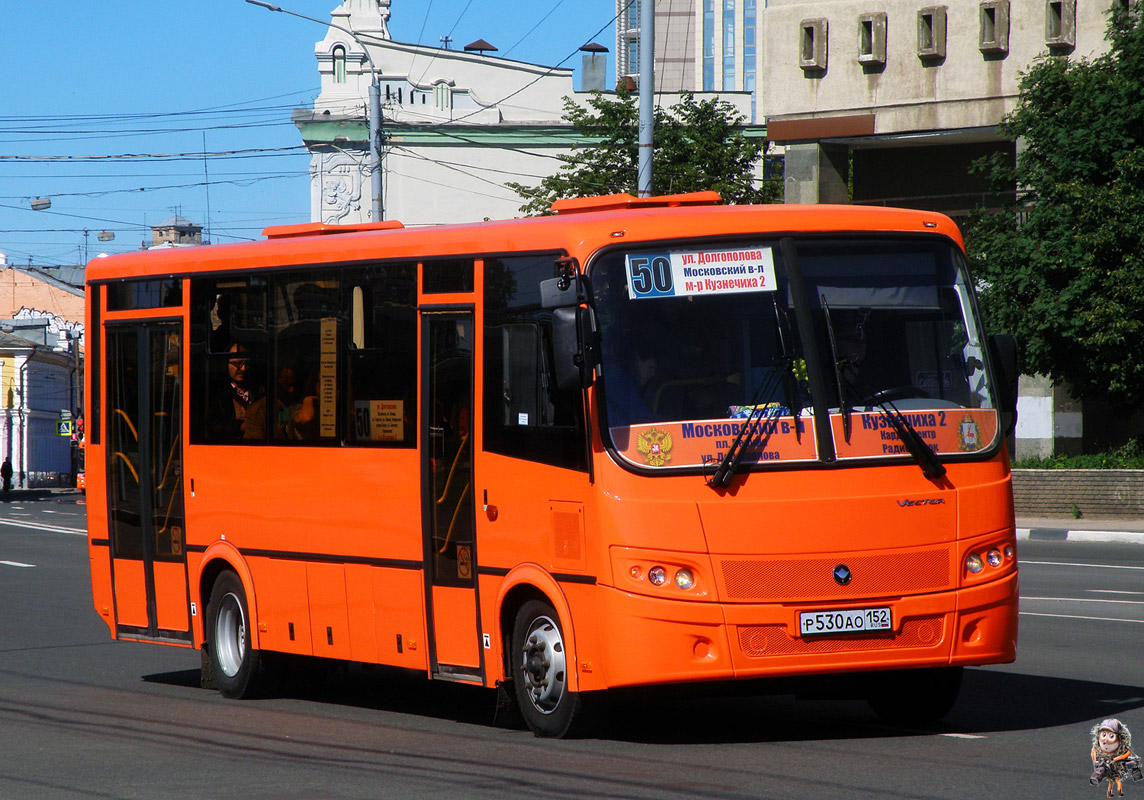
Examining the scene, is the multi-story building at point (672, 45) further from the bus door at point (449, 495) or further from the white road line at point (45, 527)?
the bus door at point (449, 495)

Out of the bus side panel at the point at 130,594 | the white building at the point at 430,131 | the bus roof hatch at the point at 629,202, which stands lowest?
the bus side panel at the point at 130,594

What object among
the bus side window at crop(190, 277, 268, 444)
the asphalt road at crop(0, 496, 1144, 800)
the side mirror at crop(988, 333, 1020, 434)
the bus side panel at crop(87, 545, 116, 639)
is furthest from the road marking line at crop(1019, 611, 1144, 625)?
the bus side panel at crop(87, 545, 116, 639)

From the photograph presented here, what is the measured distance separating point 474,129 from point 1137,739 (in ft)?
230

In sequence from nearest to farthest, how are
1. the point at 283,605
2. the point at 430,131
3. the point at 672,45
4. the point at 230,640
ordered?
1. the point at 283,605
2. the point at 230,640
3. the point at 430,131
4. the point at 672,45

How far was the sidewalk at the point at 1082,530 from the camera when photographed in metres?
27.1

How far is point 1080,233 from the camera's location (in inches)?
1168

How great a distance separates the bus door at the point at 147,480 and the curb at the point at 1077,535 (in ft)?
58.7

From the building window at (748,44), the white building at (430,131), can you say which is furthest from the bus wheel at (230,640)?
the building window at (748,44)

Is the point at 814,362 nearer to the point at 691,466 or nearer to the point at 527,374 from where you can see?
the point at 691,466

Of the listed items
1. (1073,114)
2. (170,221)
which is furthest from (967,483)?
(170,221)

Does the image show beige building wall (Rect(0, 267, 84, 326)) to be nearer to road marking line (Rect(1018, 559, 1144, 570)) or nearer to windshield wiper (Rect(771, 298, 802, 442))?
road marking line (Rect(1018, 559, 1144, 570))

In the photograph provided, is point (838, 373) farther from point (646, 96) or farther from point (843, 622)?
point (646, 96)

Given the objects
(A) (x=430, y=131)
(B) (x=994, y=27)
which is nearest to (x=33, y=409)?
(A) (x=430, y=131)

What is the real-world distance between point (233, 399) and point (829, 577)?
4894 millimetres
